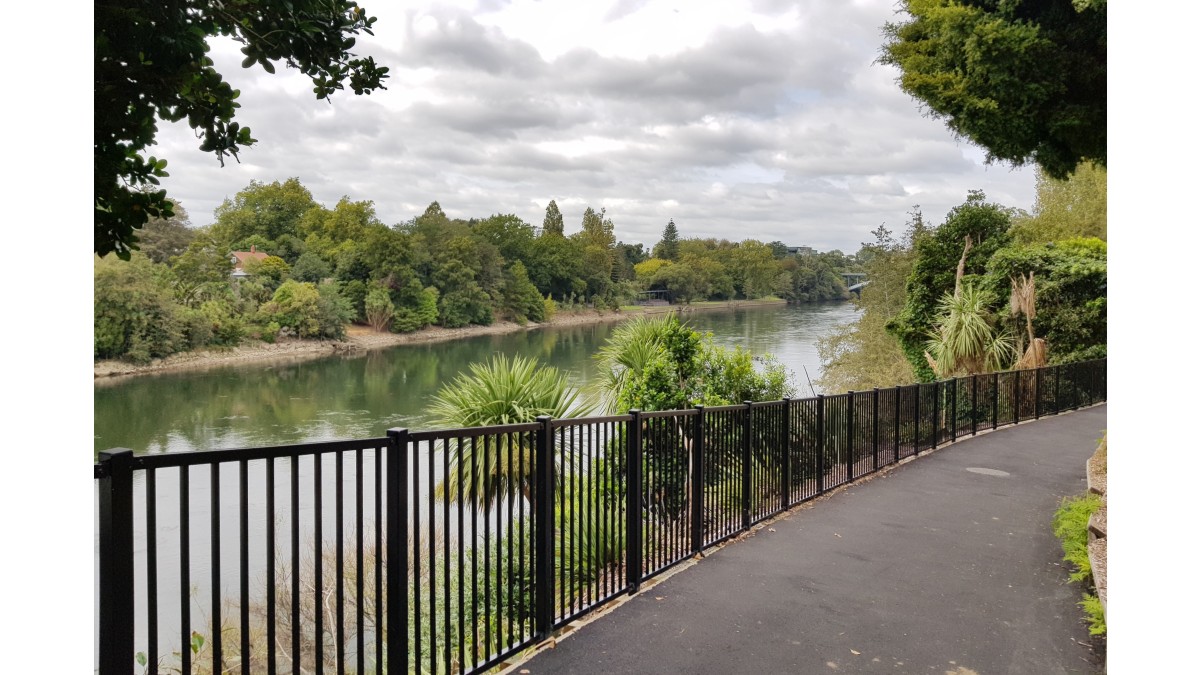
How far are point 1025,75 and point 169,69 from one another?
264 inches

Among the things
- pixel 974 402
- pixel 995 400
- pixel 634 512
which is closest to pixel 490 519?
pixel 634 512

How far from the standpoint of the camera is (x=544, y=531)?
3807mm

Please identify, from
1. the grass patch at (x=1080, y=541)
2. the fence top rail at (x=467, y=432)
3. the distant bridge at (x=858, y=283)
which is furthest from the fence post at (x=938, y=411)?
the distant bridge at (x=858, y=283)

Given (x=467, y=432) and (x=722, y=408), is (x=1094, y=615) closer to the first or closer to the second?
(x=722, y=408)

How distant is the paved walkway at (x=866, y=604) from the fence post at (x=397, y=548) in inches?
30.7

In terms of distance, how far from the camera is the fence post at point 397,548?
9.48ft

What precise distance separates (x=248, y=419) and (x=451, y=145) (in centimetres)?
6216

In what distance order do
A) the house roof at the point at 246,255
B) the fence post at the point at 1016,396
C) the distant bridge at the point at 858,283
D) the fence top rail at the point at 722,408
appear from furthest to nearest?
the house roof at the point at 246,255 < the distant bridge at the point at 858,283 < the fence post at the point at 1016,396 < the fence top rail at the point at 722,408

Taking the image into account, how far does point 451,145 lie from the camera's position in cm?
8319

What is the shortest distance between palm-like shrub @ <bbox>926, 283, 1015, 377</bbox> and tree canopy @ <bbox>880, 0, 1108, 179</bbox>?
352 inches

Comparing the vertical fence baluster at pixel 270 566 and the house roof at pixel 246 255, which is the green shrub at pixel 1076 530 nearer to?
the vertical fence baluster at pixel 270 566

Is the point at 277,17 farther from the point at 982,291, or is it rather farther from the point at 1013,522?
the point at 982,291

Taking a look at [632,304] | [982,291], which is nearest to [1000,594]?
[982,291]

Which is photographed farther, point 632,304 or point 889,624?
point 632,304
